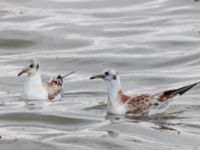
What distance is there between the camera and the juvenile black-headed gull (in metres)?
17.0

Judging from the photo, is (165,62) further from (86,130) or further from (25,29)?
(86,130)

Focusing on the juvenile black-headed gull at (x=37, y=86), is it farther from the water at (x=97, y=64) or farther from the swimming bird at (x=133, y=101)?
the swimming bird at (x=133, y=101)

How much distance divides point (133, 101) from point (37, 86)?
2.33 m

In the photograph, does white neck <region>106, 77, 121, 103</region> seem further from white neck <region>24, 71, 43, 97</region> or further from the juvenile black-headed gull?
white neck <region>24, 71, 43, 97</region>

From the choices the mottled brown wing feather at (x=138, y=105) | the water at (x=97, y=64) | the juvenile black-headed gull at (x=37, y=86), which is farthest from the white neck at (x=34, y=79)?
the mottled brown wing feather at (x=138, y=105)

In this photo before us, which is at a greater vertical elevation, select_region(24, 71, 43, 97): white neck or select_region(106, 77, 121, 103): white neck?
select_region(24, 71, 43, 97): white neck

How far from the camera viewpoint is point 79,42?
22391mm

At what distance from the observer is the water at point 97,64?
13.4 meters

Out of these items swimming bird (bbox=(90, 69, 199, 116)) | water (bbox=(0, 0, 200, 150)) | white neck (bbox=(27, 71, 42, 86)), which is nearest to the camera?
water (bbox=(0, 0, 200, 150))

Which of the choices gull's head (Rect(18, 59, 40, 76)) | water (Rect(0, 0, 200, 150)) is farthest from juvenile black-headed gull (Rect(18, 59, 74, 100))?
water (Rect(0, 0, 200, 150))

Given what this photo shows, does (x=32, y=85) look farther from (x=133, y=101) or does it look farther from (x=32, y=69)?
(x=133, y=101)

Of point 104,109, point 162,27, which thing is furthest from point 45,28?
point 104,109

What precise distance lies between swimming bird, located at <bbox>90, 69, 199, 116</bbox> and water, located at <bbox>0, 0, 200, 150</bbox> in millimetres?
237

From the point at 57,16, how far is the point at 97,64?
521 cm
